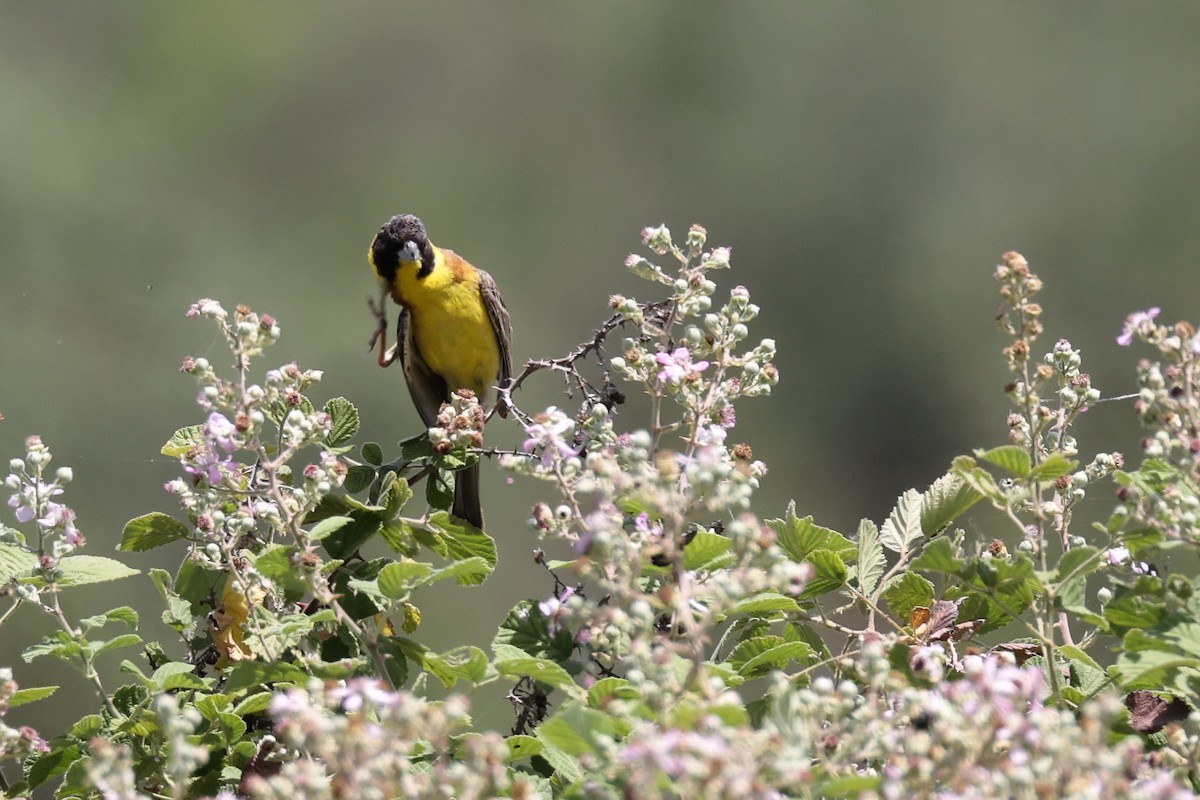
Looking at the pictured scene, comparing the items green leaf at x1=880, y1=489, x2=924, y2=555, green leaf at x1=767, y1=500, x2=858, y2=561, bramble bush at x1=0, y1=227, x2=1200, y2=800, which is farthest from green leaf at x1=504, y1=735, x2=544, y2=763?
green leaf at x1=880, y1=489, x2=924, y2=555

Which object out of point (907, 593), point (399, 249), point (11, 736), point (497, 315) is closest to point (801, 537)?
point (907, 593)

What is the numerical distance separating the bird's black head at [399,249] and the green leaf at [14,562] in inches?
105

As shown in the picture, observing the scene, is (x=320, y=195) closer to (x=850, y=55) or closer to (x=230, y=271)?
(x=230, y=271)

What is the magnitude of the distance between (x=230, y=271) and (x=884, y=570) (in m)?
21.9

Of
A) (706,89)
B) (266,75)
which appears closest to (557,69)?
(706,89)

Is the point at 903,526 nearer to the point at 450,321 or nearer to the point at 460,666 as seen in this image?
the point at 460,666

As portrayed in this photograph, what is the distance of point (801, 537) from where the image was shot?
2.46 meters

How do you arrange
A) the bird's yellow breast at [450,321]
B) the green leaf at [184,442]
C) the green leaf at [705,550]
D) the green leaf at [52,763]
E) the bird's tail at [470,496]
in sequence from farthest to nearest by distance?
the bird's yellow breast at [450,321], the bird's tail at [470,496], the green leaf at [184,442], the green leaf at [52,763], the green leaf at [705,550]

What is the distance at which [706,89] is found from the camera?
3111 cm

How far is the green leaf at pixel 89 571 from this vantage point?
250cm

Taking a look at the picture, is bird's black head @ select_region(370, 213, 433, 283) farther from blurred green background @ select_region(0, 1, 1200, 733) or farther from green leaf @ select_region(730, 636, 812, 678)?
blurred green background @ select_region(0, 1, 1200, 733)

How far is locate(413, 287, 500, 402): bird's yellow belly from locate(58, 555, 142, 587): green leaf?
9.26 feet

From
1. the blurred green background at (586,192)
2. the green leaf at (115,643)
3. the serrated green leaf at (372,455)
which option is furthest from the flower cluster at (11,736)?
the blurred green background at (586,192)

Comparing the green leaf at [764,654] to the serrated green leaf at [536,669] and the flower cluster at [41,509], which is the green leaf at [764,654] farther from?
the flower cluster at [41,509]
